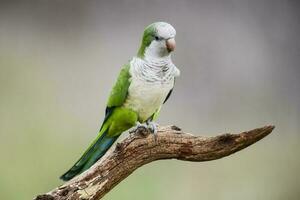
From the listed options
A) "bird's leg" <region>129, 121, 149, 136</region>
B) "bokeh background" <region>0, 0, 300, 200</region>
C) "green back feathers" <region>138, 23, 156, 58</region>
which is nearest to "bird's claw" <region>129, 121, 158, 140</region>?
"bird's leg" <region>129, 121, 149, 136</region>

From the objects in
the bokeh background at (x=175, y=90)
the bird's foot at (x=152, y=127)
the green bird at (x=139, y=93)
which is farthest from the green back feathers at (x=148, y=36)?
the bokeh background at (x=175, y=90)

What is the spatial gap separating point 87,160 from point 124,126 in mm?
151

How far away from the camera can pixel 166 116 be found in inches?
82.4

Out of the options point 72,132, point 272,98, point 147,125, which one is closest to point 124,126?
point 147,125

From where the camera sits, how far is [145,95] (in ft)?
5.12

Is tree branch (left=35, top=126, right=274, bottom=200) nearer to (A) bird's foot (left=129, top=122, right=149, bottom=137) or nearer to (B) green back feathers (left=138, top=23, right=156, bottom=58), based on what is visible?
(A) bird's foot (left=129, top=122, right=149, bottom=137)

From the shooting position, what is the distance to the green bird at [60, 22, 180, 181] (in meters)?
1.54

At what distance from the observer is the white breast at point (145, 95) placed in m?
1.55

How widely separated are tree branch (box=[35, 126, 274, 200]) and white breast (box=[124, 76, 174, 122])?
0.08 m

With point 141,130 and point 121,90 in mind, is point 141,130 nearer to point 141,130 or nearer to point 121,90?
point 141,130

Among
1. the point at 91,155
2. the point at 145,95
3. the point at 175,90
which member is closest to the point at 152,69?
the point at 145,95

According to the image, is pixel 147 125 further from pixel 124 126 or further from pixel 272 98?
pixel 272 98

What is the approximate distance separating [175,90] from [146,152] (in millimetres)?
628

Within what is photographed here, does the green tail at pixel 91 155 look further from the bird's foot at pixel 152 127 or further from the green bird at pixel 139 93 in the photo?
the bird's foot at pixel 152 127
